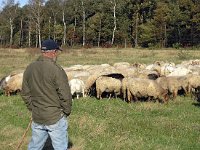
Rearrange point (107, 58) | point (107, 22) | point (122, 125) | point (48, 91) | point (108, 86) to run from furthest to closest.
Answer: point (107, 22) → point (107, 58) → point (108, 86) → point (122, 125) → point (48, 91)

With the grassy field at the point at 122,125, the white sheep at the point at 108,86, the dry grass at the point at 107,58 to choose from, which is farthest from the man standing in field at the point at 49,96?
the dry grass at the point at 107,58

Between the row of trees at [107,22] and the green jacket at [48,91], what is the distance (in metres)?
49.7

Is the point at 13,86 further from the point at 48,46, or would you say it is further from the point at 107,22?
the point at 107,22

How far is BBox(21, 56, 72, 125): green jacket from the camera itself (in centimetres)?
732

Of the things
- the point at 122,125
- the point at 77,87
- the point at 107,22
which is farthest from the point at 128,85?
the point at 107,22

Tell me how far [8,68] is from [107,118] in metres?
19.7

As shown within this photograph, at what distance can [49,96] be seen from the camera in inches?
291

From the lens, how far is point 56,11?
254 feet

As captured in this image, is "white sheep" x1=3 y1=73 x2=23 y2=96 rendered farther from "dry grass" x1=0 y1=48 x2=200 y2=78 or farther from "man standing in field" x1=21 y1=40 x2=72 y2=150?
"dry grass" x1=0 y1=48 x2=200 y2=78

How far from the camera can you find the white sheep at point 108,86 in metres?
17.1

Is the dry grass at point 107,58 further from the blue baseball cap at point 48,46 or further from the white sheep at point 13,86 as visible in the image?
the blue baseball cap at point 48,46

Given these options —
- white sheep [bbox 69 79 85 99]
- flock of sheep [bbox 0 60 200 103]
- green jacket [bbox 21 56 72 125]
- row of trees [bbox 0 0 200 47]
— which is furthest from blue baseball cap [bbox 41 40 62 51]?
row of trees [bbox 0 0 200 47]

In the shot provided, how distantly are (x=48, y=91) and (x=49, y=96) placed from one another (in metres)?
0.09

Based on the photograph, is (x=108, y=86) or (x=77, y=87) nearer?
(x=108, y=86)
